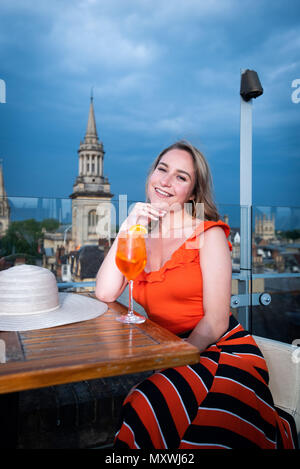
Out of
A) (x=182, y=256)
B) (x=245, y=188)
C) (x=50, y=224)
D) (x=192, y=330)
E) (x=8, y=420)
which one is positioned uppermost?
(x=245, y=188)

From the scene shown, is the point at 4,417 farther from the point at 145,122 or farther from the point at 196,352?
the point at 145,122

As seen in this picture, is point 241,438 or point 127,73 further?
point 127,73

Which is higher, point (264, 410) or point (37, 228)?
point (37, 228)

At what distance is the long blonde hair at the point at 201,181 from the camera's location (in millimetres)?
1746

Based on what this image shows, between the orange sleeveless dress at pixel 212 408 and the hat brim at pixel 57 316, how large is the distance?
0.93 ft

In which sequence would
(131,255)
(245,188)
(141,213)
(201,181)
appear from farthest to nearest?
(245,188)
(201,181)
(141,213)
(131,255)

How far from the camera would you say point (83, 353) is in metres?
0.81

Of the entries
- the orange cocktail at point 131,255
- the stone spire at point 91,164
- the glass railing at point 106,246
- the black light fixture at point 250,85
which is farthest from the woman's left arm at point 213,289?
the stone spire at point 91,164

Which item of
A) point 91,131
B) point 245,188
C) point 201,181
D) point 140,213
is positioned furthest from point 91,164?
point 140,213

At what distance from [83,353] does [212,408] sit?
1.41 feet

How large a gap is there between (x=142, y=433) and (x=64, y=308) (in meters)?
0.45

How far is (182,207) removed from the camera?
1761 mm

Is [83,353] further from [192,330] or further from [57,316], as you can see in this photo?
[192,330]

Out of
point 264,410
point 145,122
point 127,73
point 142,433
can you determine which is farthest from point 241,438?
point 145,122
